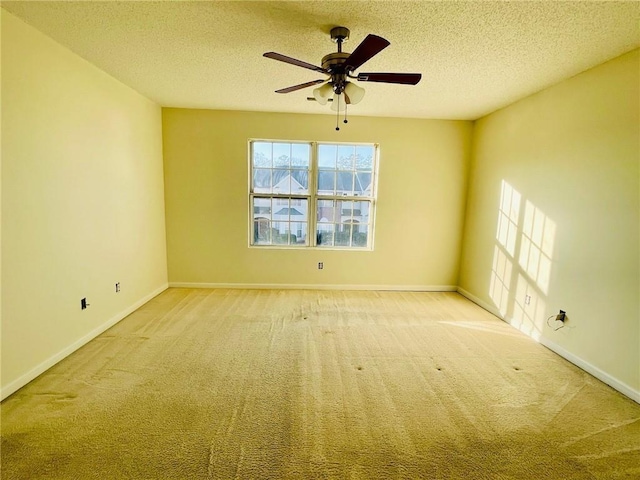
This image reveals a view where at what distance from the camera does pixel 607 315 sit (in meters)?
2.20

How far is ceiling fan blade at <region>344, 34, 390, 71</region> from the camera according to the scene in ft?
4.90

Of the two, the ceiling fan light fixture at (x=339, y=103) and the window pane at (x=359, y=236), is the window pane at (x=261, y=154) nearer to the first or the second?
the window pane at (x=359, y=236)

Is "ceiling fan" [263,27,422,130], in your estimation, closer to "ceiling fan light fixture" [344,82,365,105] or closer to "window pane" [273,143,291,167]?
"ceiling fan light fixture" [344,82,365,105]

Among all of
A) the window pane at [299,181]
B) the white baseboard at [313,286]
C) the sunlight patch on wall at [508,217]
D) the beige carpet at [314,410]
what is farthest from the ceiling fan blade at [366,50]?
the white baseboard at [313,286]

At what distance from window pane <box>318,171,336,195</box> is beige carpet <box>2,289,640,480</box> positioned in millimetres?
2017

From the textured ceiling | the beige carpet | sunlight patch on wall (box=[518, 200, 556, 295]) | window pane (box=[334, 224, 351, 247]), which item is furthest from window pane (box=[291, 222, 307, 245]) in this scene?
sunlight patch on wall (box=[518, 200, 556, 295])

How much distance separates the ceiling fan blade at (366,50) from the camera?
1.49m

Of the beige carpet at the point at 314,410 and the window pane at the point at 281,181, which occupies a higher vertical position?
the window pane at the point at 281,181

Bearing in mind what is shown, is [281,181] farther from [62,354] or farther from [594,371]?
[594,371]

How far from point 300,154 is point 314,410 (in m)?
3.26

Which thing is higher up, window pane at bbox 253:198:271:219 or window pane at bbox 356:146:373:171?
window pane at bbox 356:146:373:171

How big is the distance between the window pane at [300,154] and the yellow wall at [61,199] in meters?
1.88

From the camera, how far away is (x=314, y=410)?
1.77 m

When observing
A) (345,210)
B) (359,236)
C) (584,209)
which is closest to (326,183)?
(345,210)
